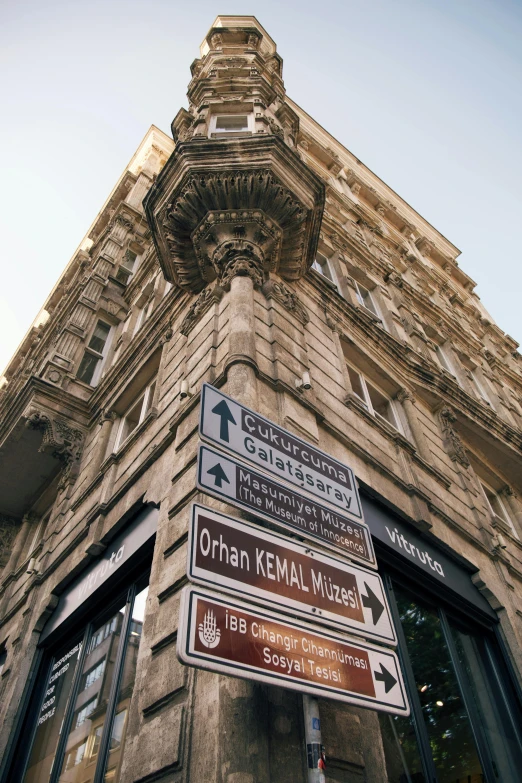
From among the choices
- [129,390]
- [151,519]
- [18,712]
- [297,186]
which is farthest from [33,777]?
[297,186]

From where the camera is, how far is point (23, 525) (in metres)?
13.1

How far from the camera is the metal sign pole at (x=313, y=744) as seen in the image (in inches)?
115

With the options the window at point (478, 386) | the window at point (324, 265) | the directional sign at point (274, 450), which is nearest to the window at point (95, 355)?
the window at point (324, 265)

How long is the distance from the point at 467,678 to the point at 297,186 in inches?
341

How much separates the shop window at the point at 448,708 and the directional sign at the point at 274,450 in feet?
8.53

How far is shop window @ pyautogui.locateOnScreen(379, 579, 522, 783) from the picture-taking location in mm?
5363

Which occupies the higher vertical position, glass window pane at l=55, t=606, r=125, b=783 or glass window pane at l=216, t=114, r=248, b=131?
glass window pane at l=216, t=114, r=248, b=131

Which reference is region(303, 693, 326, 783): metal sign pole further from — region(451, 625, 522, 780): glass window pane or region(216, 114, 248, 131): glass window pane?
region(216, 114, 248, 131): glass window pane

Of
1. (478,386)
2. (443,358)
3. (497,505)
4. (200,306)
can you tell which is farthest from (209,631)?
(478,386)

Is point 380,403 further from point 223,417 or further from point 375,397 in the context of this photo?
point 223,417

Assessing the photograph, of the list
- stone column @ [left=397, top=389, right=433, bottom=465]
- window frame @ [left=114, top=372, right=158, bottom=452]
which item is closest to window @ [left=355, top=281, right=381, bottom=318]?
stone column @ [left=397, top=389, right=433, bottom=465]

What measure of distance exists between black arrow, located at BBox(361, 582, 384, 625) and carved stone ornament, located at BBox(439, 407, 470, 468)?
26.0ft

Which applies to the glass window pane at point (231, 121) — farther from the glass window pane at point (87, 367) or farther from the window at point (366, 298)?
the glass window pane at point (87, 367)

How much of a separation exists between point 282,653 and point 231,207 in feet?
27.2
